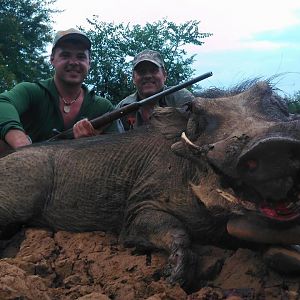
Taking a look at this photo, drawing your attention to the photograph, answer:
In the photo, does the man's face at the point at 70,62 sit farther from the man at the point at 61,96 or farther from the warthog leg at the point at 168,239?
the warthog leg at the point at 168,239

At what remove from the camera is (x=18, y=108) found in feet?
17.5

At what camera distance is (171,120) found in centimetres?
376

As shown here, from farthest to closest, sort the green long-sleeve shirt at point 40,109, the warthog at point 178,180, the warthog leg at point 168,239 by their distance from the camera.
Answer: the green long-sleeve shirt at point 40,109
the warthog leg at point 168,239
the warthog at point 178,180

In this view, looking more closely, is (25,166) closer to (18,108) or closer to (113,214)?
(113,214)

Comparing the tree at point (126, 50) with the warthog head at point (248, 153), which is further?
the tree at point (126, 50)

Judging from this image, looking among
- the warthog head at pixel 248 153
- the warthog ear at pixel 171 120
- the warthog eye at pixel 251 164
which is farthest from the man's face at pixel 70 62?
the warthog eye at pixel 251 164

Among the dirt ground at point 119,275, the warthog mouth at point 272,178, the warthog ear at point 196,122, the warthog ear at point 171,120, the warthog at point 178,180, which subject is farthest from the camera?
the warthog ear at point 171,120

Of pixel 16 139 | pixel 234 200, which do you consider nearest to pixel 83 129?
pixel 16 139

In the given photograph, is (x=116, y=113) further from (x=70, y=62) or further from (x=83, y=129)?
(x=70, y=62)

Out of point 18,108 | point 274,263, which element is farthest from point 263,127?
point 18,108

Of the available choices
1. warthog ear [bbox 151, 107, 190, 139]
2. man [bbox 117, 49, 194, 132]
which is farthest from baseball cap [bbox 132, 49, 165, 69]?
warthog ear [bbox 151, 107, 190, 139]

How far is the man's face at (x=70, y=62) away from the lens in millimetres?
5723

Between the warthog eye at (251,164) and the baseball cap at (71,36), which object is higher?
the baseball cap at (71,36)

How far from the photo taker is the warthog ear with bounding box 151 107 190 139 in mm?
3686
